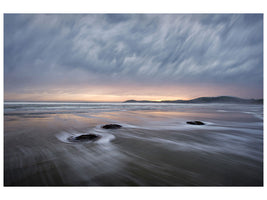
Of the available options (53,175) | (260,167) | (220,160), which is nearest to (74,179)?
(53,175)

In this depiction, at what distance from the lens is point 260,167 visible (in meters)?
2.05

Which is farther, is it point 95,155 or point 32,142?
point 32,142

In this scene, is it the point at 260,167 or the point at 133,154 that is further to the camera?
the point at 133,154

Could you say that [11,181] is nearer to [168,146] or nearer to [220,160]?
[168,146]

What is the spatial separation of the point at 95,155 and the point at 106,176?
758 millimetres

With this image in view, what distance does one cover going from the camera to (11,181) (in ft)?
5.38

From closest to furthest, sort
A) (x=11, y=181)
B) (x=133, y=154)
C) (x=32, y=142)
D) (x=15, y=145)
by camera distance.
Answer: (x=11, y=181), (x=133, y=154), (x=15, y=145), (x=32, y=142)

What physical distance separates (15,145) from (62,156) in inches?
62.3

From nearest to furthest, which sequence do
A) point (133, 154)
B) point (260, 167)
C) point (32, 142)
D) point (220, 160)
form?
point (260, 167)
point (220, 160)
point (133, 154)
point (32, 142)

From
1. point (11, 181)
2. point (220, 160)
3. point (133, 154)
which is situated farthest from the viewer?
point (133, 154)

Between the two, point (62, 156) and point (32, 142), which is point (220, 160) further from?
point (32, 142)

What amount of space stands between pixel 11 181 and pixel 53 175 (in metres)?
0.53

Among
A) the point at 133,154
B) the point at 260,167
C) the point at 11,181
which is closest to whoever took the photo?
the point at 11,181

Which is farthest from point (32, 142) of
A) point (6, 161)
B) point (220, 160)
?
point (220, 160)
